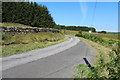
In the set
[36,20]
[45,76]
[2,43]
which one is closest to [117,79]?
[45,76]

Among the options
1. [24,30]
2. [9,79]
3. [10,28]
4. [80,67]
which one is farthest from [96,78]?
[24,30]

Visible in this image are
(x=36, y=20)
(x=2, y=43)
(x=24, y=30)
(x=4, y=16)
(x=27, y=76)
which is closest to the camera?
(x=27, y=76)

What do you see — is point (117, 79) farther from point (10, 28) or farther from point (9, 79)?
point (10, 28)

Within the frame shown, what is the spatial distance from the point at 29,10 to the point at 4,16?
996 centimetres

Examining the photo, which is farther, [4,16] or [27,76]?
[4,16]

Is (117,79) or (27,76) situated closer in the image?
(117,79)

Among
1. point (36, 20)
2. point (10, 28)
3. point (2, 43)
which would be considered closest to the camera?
point (2, 43)

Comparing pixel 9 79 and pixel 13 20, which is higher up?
pixel 13 20

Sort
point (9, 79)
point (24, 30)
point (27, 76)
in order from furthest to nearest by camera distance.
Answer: point (24, 30)
point (27, 76)
point (9, 79)

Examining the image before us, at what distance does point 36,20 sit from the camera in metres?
39.2

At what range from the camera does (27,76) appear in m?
4.38

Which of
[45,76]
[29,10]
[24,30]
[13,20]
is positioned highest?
[29,10]

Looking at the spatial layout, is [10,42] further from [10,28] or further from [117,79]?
[117,79]

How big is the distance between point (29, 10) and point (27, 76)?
38618 millimetres
